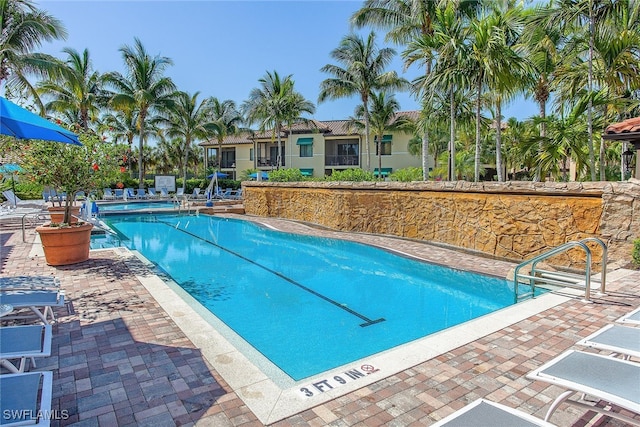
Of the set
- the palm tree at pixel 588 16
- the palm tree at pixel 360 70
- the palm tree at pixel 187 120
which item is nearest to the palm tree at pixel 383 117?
the palm tree at pixel 360 70

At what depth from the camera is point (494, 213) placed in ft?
32.3

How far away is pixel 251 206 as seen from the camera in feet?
67.5

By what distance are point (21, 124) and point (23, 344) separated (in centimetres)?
218

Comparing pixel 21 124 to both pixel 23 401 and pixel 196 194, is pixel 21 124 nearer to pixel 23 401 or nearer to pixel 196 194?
pixel 23 401

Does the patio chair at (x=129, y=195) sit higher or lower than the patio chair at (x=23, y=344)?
higher

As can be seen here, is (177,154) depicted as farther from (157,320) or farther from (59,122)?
(157,320)

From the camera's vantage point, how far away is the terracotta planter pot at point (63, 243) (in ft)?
24.3

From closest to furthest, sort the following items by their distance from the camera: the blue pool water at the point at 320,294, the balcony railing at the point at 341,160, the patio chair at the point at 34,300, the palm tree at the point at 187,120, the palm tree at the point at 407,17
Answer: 1. the patio chair at the point at 34,300
2. the blue pool water at the point at 320,294
3. the palm tree at the point at 407,17
4. the palm tree at the point at 187,120
5. the balcony railing at the point at 341,160

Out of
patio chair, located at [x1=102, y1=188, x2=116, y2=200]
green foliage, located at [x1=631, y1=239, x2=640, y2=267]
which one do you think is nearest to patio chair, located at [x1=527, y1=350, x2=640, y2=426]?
green foliage, located at [x1=631, y1=239, x2=640, y2=267]

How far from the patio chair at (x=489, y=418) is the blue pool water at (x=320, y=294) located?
2.73 meters

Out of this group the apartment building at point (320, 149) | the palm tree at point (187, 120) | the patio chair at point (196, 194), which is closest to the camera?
the patio chair at point (196, 194)

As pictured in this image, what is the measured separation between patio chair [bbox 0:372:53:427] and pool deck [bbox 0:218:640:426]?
54 centimetres

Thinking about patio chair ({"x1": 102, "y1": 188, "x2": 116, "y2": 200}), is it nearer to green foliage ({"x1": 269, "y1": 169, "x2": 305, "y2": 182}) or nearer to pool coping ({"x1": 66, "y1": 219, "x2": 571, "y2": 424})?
green foliage ({"x1": 269, "y1": 169, "x2": 305, "y2": 182})

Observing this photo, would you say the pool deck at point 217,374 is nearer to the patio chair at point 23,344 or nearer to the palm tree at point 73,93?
the patio chair at point 23,344
